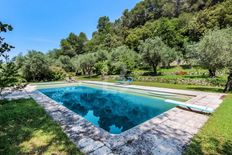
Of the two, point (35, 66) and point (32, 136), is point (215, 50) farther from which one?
point (35, 66)

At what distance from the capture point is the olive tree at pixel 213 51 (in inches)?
375

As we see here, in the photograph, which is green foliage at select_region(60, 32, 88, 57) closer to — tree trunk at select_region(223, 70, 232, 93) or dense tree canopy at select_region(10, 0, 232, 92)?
dense tree canopy at select_region(10, 0, 232, 92)

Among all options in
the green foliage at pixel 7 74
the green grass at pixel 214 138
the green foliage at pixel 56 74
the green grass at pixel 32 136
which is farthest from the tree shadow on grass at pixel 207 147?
the green foliage at pixel 56 74

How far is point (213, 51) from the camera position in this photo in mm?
9734

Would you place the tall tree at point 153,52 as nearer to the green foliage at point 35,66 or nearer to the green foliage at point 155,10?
the green foliage at point 35,66

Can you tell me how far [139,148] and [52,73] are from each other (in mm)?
23514

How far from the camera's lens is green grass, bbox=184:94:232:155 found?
10.2ft

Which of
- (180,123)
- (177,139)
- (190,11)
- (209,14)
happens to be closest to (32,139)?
(177,139)

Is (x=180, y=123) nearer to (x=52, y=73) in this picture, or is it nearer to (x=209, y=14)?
(x=52, y=73)

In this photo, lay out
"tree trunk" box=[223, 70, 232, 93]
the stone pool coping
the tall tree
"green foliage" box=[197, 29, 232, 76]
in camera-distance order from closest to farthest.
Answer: the stone pool coping → "green foliage" box=[197, 29, 232, 76] → "tree trunk" box=[223, 70, 232, 93] → the tall tree

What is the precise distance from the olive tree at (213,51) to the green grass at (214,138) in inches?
235

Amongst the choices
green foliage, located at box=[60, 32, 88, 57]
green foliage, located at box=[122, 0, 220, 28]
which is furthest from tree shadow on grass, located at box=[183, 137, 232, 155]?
green foliage, located at box=[60, 32, 88, 57]

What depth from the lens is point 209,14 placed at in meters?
33.2

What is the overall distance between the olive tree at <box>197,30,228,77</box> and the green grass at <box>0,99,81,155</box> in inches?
411
